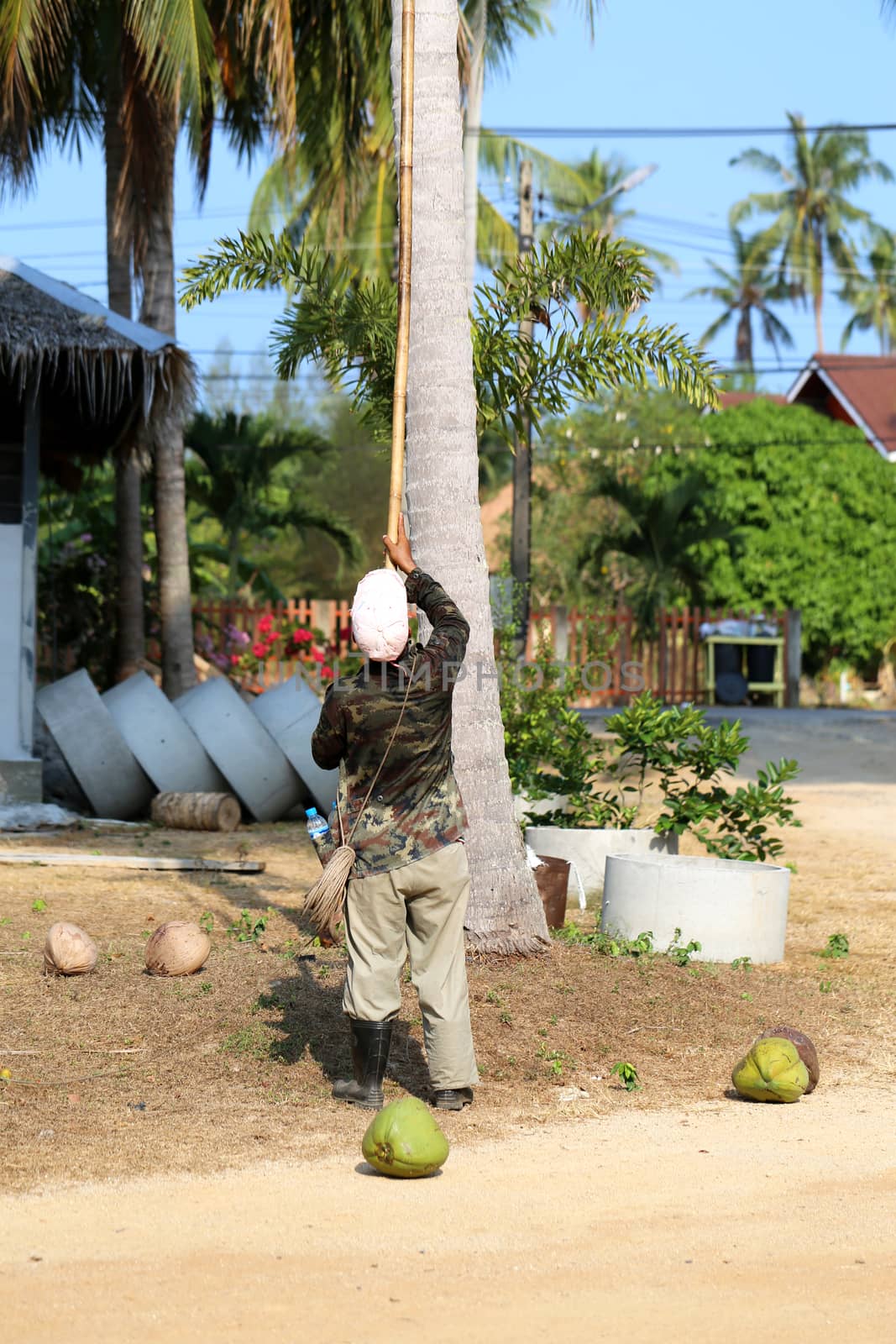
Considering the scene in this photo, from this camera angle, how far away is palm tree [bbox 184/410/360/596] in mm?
21984

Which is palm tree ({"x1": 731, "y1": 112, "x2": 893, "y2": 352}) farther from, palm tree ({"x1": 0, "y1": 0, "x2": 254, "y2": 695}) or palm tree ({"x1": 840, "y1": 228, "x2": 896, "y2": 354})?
palm tree ({"x1": 0, "y1": 0, "x2": 254, "y2": 695})

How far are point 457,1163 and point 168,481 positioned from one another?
465 inches

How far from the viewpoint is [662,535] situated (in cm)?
2602

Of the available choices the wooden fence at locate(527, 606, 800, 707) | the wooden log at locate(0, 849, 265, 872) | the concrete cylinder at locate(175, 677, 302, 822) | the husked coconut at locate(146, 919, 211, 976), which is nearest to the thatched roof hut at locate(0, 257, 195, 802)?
the concrete cylinder at locate(175, 677, 302, 822)

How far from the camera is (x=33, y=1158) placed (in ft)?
15.3

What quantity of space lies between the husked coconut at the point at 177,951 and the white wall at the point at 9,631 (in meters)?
5.88

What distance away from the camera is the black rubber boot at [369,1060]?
16.7ft

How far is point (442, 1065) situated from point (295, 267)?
15.0 ft

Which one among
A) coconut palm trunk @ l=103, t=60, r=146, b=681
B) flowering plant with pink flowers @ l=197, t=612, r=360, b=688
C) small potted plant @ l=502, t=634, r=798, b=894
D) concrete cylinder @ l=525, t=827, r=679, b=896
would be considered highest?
coconut palm trunk @ l=103, t=60, r=146, b=681

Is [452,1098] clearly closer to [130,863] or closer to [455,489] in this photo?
[455,489]

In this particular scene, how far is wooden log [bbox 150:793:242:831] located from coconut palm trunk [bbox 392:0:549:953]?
572 cm

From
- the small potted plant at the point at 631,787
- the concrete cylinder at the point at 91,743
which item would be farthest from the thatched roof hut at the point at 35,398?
the small potted plant at the point at 631,787

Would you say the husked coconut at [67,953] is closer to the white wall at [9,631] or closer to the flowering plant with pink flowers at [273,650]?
the white wall at [9,631]

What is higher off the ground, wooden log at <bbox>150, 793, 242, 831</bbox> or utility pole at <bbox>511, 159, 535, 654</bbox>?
utility pole at <bbox>511, 159, 535, 654</bbox>
